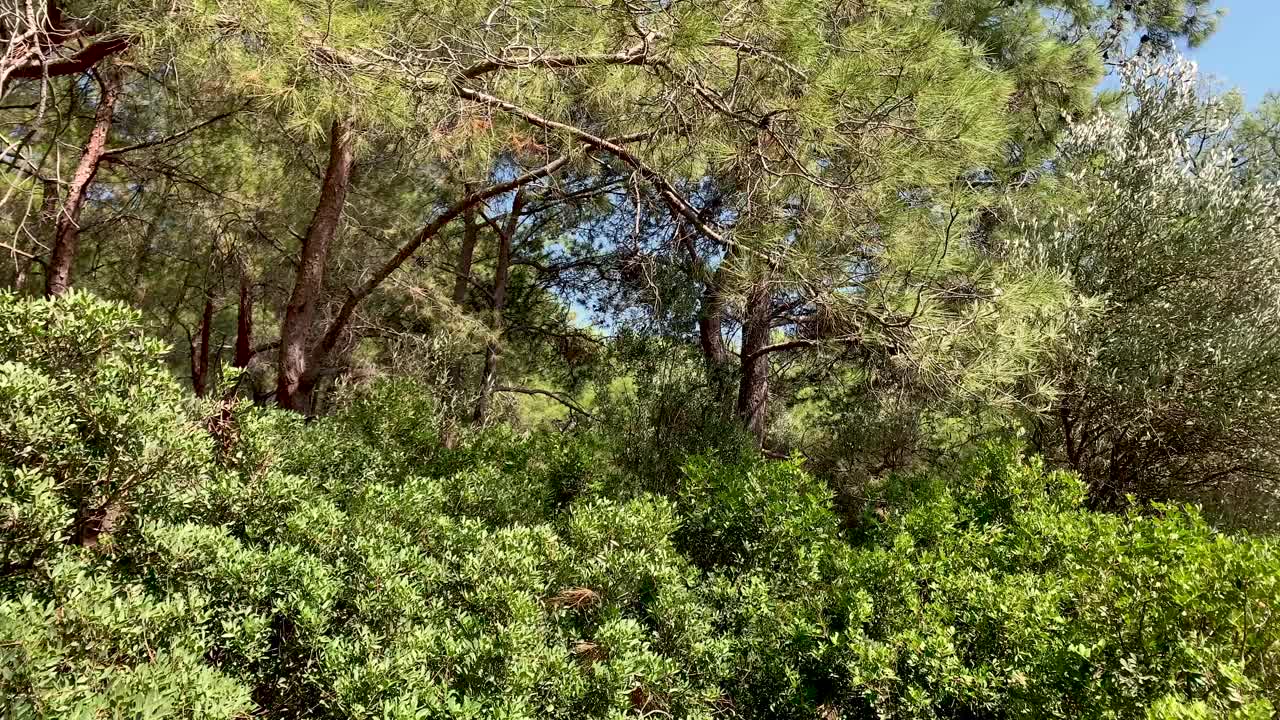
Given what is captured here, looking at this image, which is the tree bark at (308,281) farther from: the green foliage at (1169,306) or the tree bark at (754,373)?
the green foliage at (1169,306)

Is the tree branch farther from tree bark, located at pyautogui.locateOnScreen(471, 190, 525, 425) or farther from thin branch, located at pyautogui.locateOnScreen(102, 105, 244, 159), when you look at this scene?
tree bark, located at pyautogui.locateOnScreen(471, 190, 525, 425)

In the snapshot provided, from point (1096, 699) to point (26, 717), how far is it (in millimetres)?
3208

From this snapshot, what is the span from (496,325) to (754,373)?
284cm

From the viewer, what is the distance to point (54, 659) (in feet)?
6.54

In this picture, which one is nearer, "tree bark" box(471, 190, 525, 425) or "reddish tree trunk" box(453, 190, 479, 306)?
"tree bark" box(471, 190, 525, 425)

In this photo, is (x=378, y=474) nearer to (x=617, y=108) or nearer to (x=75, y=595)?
(x=75, y=595)

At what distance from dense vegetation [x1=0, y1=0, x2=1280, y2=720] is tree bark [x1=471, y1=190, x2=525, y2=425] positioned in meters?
0.11

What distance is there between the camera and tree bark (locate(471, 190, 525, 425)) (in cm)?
722

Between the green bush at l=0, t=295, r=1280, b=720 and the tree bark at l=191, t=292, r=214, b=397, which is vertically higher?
the tree bark at l=191, t=292, r=214, b=397

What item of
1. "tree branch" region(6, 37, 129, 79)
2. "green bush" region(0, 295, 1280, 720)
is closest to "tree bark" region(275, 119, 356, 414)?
"tree branch" region(6, 37, 129, 79)

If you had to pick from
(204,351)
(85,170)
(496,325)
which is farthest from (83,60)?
(204,351)

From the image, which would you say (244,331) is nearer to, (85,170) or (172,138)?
(172,138)

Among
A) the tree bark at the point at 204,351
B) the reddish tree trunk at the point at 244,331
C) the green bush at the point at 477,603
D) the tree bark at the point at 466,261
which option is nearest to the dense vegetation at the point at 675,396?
the green bush at the point at 477,603

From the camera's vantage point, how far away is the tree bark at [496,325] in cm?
722
